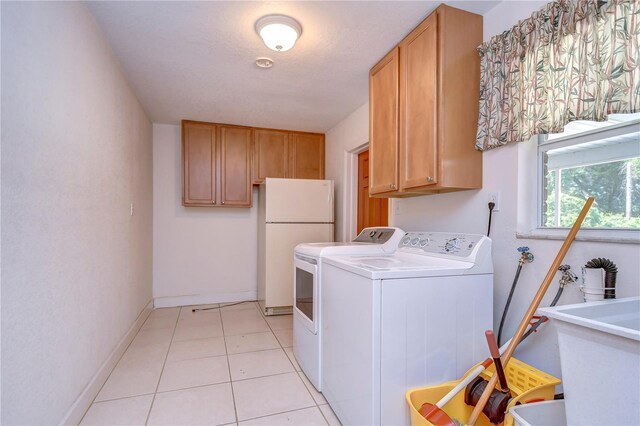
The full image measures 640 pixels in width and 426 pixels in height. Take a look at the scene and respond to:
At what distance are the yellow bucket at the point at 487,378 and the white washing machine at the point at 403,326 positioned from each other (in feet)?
0.15

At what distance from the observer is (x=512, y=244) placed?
1661 mm

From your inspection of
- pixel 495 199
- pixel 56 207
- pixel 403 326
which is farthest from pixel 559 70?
pixel 56 207

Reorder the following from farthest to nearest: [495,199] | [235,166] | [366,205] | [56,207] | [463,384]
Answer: [235,166] < [366,205] < [495,199] < [56,207] < [463,384]

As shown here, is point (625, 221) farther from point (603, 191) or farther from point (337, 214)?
point (337, 214)

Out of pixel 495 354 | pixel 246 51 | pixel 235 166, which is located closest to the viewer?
pixel 495 354

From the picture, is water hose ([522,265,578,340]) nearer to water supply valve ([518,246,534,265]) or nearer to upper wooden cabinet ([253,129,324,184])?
water supply valve ([518,246,534,265])

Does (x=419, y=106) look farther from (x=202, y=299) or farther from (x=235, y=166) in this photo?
(x=202, y=299)

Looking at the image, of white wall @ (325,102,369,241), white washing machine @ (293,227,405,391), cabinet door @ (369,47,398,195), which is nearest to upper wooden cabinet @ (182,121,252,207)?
white wall @ (325,102,369,241)

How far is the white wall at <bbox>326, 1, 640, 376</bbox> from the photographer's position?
4.13 feet

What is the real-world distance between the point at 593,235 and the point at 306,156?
3.37 metres

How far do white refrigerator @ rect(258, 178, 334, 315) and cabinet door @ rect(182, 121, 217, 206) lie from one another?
2.39 feet

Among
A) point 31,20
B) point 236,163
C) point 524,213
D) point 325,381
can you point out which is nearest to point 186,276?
point 236,163

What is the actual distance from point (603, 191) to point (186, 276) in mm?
4165

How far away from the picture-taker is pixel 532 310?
129 centimetres
